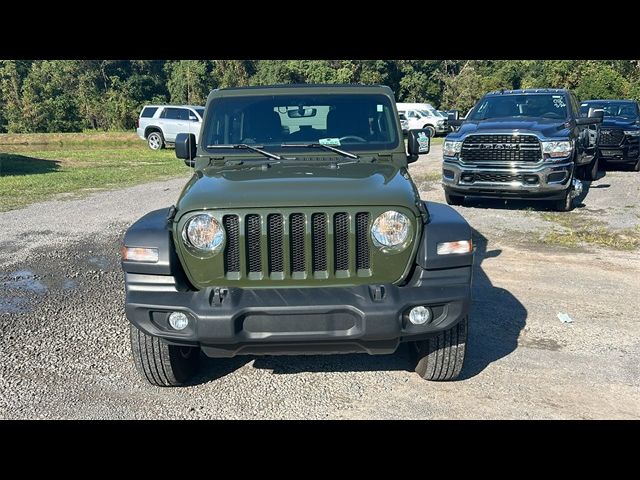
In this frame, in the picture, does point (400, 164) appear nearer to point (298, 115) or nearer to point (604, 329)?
point (298, 115)

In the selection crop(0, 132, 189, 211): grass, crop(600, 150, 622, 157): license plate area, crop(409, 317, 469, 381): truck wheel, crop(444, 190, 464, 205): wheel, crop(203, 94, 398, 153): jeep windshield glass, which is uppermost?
crop(203, 94, 398, 153): jeep windshield glass

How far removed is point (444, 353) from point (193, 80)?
4173 cm

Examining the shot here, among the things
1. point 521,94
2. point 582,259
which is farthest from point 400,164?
point 521,94

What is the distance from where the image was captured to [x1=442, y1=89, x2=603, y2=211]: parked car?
29.9ft

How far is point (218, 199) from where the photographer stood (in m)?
3.48

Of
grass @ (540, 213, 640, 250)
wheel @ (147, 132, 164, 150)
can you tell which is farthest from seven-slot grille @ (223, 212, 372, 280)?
wheel @ (147, 132, 164, 150)

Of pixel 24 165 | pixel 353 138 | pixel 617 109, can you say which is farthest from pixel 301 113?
pixel 24 165

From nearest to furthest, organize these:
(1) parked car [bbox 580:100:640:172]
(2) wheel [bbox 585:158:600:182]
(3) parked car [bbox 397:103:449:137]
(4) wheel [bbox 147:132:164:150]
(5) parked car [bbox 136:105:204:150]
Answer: (2) wheel [bbox 585:158:600:182] → (1) parked car [bbox 580:100:640:172] → (5) parked car [bbox 136:105:204:150] → (4) wheel [bbox 147:132:164:150] → (3) parked car [bbox 397:103:449:137]

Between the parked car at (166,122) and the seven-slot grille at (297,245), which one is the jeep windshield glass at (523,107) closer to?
the seven-slot grille at (297,245)

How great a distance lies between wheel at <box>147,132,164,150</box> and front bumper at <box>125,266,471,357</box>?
67.2 feet

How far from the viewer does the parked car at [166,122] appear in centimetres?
2205

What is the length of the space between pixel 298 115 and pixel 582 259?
163 inches

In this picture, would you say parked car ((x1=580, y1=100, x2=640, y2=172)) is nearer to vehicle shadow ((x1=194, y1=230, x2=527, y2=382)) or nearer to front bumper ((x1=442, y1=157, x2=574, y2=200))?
front bumper ((x1=442, y1=157, x2=574, y2=200))

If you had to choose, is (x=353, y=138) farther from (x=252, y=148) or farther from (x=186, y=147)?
(x=186, y=147)
